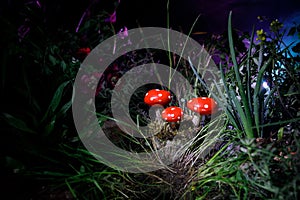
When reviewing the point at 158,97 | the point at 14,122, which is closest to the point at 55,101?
the point at 14,122

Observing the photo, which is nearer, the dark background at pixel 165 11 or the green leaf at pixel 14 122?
the green leaf at pixel 14 122

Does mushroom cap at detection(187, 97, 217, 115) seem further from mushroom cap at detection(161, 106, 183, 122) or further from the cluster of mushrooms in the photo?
mushroom cap at detection(161, 106, 183, 122)

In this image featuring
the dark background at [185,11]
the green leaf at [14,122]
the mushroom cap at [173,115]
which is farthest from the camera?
the dark background at [185,11]

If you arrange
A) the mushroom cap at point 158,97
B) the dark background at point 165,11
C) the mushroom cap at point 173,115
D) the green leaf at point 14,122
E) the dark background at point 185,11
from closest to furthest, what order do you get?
1. the green leaf at point 14,122
2. the mushroom cap at point 173,115
3. the mushroom cap at point 158,97
4. the dark background at point 165,11
5. the dark background at point 185,11

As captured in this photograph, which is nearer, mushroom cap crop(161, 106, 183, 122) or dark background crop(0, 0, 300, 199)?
mushroom cap crop(161, 106, 183, 122)

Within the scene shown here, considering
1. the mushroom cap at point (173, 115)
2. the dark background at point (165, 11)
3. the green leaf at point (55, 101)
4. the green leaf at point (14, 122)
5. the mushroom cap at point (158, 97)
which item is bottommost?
the green leaf at point (14, 122)

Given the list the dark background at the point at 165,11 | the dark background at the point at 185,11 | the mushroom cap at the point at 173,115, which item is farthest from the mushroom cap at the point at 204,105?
the dark background at the point at 185,11

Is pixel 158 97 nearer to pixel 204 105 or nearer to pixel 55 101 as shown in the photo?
pixel 204 105

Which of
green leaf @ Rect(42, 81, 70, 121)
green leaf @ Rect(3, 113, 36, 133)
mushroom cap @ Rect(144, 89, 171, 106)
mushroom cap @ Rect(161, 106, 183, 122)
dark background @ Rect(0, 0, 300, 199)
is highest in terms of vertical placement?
dark background @ Rect(0, 0, 300, 199)

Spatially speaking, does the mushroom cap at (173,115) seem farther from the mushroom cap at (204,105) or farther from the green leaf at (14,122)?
the green leaf at (14,122)

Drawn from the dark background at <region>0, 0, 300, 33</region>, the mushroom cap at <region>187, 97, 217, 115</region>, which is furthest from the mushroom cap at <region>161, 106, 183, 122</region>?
the dark background at <region>0, 0, 300, 33</region>

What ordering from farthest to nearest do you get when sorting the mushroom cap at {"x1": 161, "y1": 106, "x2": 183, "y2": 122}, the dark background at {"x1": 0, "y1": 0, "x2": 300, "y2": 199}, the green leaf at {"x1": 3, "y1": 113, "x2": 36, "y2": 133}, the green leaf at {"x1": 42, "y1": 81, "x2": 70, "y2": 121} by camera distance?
the dark background at {"x1": 0, "y1": 0, "x2": 300, "y2": 199} → the mushroom cap at {"x1": 161, "y1": 106, "x2": 183, "y2": 122} → the green leaf at {"x1": 42, "y1": 81, "x2": 70, "y2": 121} → the green leaf at {"x1": 3, "y1": 113, "x2": 36, "y2": 133}

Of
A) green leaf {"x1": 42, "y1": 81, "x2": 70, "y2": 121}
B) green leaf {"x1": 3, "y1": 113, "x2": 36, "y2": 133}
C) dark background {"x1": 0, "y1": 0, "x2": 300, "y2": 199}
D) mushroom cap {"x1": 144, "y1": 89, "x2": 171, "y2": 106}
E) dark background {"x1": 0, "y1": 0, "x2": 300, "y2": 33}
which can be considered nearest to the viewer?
green leaf {"x1": 3, "y1": 113, "x2": 36, "y2": 133}

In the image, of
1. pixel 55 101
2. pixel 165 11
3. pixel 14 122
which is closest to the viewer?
pixel 14 122
